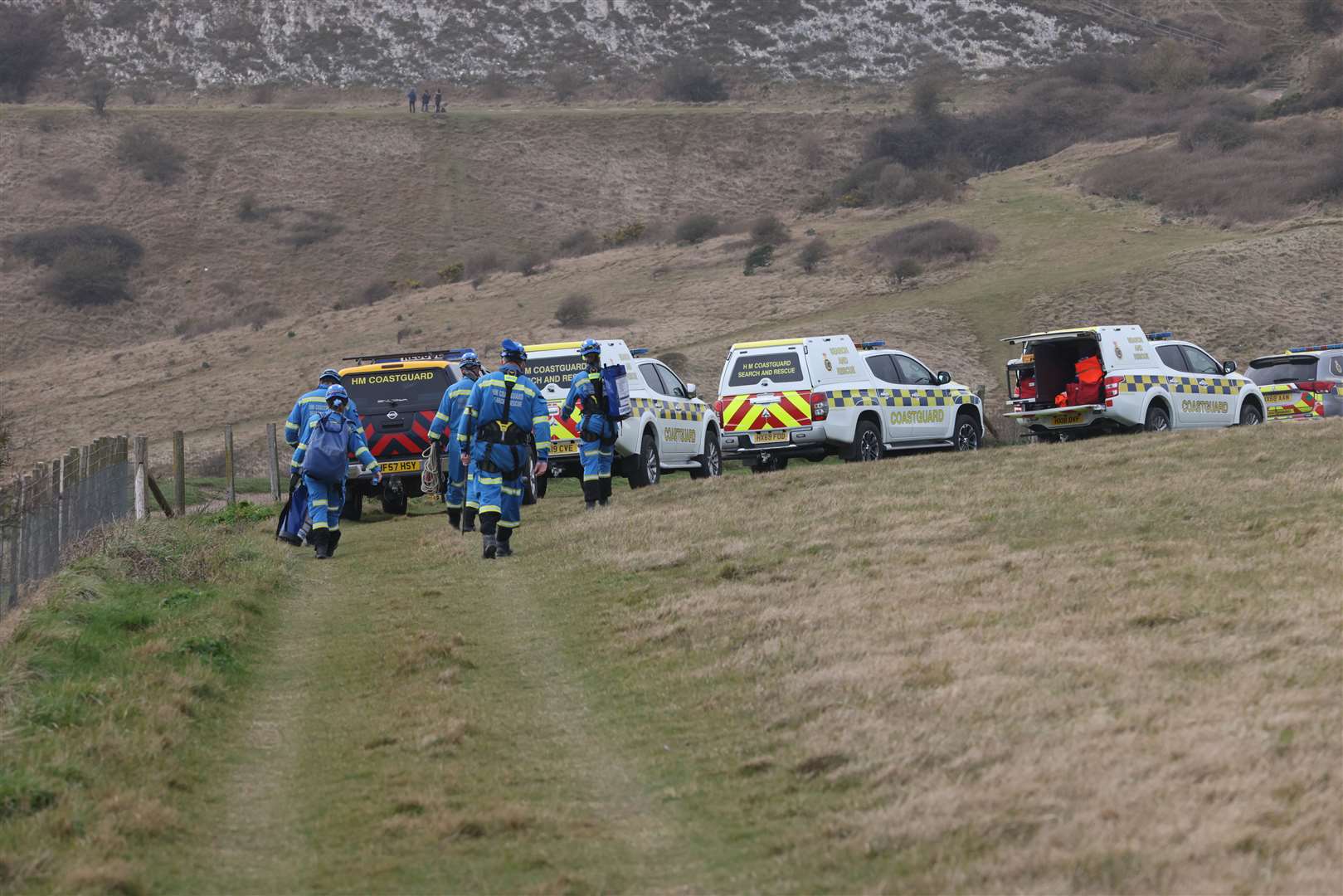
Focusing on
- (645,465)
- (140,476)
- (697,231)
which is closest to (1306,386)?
(645,465)

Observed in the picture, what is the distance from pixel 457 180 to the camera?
76.5 m

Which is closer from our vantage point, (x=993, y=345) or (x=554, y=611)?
(x=554, y=611)

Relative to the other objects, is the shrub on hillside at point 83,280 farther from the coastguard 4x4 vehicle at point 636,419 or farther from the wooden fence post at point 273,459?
the coastguard 4x4 vehicle at point 636,419

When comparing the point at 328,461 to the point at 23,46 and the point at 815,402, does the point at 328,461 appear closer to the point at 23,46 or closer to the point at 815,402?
the point at 815,402

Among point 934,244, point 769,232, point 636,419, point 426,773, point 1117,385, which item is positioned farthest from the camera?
point 769,232

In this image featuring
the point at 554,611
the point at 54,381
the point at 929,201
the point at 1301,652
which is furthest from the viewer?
the point at 929,201

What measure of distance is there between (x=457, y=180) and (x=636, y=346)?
111ft

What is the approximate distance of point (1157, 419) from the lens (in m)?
24.3

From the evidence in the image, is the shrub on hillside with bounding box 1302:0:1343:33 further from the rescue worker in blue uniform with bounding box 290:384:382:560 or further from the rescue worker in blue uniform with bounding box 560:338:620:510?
the rescue worker in blue uniform with bounding box 290:384:382:560

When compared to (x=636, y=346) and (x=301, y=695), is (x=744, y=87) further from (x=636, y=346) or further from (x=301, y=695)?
(x=301, y=695)

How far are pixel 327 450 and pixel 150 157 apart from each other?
210ft

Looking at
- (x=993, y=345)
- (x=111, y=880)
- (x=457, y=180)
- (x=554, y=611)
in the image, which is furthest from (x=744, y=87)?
(x=111, y=880)

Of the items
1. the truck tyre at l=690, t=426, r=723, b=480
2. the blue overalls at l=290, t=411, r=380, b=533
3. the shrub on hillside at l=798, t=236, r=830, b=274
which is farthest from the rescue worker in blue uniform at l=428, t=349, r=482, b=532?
the shrub on hillside at l=798, t=236, r=830, b=274

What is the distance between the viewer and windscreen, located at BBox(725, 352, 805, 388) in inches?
891
